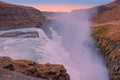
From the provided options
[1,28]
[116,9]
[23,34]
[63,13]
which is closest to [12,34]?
[23,34]

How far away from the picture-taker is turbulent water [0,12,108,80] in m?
71.4

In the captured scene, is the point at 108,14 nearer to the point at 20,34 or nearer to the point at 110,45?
the point at 20,34

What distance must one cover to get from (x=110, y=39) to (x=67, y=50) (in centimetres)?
1119

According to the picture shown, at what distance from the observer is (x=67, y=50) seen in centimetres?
9669

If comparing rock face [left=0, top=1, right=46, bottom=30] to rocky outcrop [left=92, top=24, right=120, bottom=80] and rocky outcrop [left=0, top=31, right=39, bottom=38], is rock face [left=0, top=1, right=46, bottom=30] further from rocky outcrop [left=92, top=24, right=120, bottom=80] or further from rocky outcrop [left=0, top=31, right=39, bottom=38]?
rocky outcrop [left=92, top=24, right=120, bottom=80]

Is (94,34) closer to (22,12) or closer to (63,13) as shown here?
(22,12)

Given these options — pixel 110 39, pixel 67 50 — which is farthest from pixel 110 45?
pixel 67 50

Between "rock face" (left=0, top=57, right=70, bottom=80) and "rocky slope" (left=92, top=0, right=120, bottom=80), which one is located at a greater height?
"rock face" (left=0, top=57, right=70, bottom=80)

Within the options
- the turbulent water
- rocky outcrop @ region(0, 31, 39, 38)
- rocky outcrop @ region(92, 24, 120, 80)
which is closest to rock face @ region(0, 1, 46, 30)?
the turbulent water

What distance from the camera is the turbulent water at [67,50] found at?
71438 millimetres

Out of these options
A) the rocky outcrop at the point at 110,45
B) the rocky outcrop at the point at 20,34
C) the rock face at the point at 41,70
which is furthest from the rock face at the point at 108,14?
the rock face at the point at 41,70

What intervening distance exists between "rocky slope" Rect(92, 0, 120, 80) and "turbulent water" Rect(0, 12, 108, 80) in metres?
2.02

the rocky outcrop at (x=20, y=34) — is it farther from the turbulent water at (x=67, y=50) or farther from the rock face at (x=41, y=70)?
the rock face at (x=41, y=70)

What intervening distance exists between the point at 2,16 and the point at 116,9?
49163 mm
